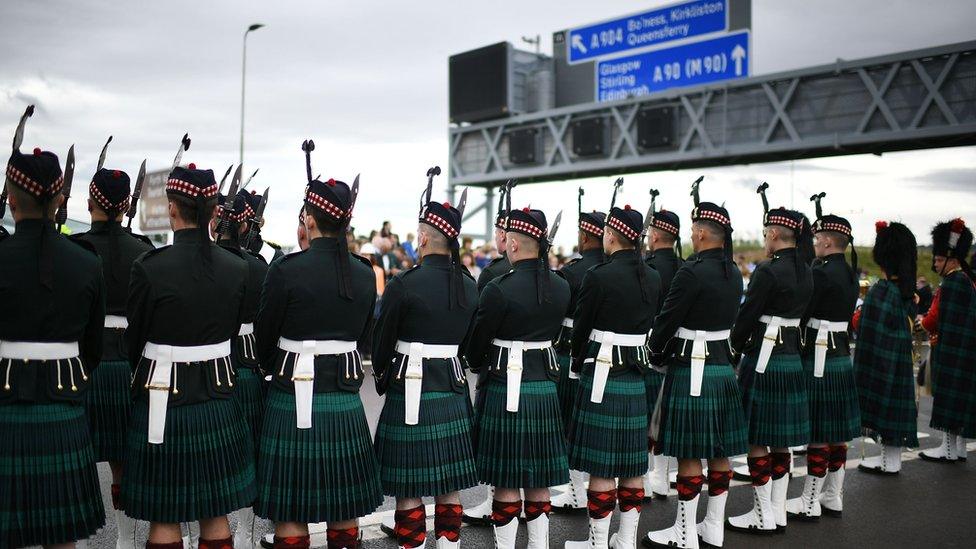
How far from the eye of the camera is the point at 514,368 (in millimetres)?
4305

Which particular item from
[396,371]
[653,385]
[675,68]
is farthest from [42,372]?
[675,68]

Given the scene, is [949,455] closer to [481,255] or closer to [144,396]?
[144,396]

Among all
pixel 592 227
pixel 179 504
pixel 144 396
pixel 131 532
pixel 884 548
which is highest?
pixel 592 227

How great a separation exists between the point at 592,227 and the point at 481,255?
9.04 metres

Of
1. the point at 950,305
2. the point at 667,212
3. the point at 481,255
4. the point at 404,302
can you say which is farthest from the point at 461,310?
the point at 481,255

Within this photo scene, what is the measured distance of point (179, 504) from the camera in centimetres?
335

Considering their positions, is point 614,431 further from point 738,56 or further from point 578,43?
point 578,43

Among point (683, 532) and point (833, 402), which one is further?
point (833, 402)

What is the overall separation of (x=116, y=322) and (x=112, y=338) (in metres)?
0.09

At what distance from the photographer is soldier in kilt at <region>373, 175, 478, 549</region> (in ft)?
12.9

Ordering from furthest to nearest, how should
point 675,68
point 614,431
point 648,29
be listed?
point 648,29
point 675,68
point 614,431

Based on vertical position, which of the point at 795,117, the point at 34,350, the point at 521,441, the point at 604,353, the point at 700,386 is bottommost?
the point at 521,441

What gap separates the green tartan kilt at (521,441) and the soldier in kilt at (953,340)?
15.0ft

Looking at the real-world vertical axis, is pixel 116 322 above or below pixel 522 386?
above
